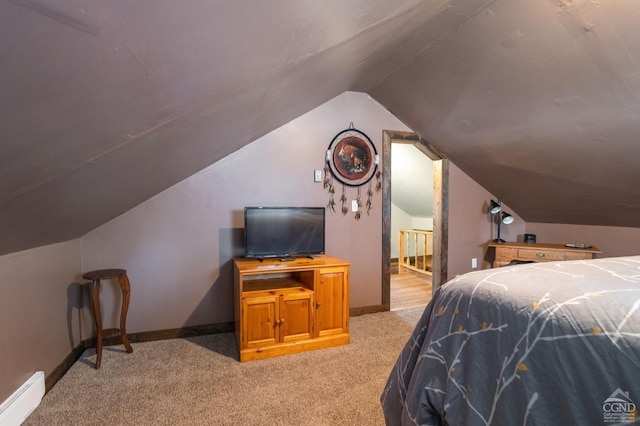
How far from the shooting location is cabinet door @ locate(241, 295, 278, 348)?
92.9 inches

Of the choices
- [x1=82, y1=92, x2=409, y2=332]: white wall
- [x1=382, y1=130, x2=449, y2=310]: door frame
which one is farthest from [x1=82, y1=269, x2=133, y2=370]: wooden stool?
[x1=382, y1=130, x2=449, y2=310]: door frame

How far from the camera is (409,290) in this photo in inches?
170

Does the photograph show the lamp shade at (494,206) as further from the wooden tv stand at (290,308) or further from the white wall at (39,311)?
the white wall at (39,311)

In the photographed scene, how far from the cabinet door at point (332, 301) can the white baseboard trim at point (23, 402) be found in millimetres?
1818

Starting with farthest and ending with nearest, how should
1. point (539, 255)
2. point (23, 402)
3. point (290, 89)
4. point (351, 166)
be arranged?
point (539, 255) → point (351, 166) → point (290, 89) → point (23, 402)

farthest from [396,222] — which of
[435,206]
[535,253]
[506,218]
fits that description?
[535,253]

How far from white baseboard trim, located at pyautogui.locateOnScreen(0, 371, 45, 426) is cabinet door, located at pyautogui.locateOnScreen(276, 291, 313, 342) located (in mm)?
1507

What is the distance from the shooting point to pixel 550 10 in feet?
5.64

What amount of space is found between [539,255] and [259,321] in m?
3.12

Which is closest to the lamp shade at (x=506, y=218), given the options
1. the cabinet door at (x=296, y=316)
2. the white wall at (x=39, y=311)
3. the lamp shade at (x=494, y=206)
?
the lamp shade at (x=494, y=206)

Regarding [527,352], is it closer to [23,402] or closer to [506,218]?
[23,402]

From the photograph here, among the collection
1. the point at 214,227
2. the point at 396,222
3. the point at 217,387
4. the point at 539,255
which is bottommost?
the point at 217,387

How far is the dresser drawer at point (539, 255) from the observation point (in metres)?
3.29

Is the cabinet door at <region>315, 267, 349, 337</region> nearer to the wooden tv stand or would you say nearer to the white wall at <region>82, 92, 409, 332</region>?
the wooden tv stand
